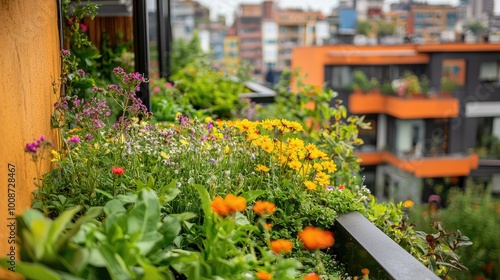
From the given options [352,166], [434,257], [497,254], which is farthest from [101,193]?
[497,254]

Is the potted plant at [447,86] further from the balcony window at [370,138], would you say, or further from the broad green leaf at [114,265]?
the broad green leaf at [114,265]

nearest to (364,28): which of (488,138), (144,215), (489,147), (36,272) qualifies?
(488,138)

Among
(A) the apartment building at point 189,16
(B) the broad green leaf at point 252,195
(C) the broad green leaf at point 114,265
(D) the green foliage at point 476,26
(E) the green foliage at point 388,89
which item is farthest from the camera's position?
(E) the green foliage at point 388,89

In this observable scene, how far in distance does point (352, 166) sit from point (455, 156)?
33.6ft

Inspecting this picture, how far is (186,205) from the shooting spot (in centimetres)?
165

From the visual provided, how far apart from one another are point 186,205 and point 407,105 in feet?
35.1

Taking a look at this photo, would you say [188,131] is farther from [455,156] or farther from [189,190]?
[455,156]

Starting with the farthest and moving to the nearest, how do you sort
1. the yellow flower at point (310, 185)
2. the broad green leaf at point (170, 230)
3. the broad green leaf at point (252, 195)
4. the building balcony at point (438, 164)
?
the building balcony at point (438, 164)
the yellow flower at point (310, 185)
the broad green leaf at point (252, 195)
the broad green leaf at point (170, 230)

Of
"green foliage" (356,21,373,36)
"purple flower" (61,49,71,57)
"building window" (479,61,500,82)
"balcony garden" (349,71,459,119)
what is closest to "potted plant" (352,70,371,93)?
"balcony garden" (349,71,459,119)

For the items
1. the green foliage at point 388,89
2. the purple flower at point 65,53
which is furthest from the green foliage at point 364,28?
the purple flower at point 65,53

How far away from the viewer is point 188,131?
2068mm

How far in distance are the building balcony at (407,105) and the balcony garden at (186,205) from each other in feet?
32.2

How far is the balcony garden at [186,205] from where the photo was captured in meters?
1.18

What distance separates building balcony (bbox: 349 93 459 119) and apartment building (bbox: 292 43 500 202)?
0.06ft
